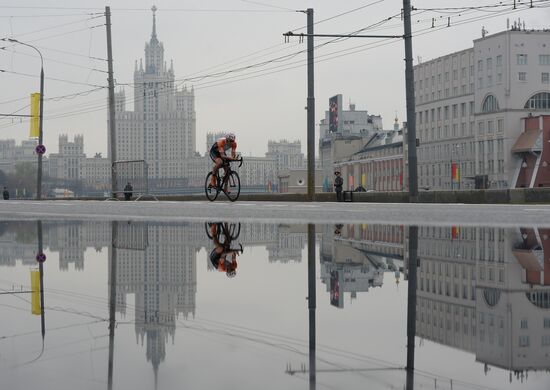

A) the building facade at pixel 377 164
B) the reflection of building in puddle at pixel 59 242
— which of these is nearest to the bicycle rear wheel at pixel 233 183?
the reflection of building in puddle at pixel 59 242

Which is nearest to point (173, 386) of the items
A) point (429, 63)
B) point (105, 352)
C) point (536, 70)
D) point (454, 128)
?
point (105, 352)

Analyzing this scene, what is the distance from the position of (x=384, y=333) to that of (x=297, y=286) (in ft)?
5.61

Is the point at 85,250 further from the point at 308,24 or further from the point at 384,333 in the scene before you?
the point at 308,24

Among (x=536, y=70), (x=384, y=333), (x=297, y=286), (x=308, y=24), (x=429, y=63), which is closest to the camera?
(x=384, y=333)

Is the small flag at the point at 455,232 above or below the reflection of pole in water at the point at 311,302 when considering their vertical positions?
above

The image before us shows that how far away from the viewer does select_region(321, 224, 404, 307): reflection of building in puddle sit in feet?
16.7

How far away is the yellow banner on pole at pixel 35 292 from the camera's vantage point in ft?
13.9

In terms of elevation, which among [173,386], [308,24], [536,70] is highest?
[536,70]

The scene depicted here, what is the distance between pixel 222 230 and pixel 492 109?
118m

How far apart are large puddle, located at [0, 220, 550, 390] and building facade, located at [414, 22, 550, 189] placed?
10624 cm

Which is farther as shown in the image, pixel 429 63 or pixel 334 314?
pixel 429 63

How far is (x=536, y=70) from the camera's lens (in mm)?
119250

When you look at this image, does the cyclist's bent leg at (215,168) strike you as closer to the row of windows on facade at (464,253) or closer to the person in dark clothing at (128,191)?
the row of windows on facade at (464,253)

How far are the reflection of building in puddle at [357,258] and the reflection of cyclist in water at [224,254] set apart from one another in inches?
30.6
